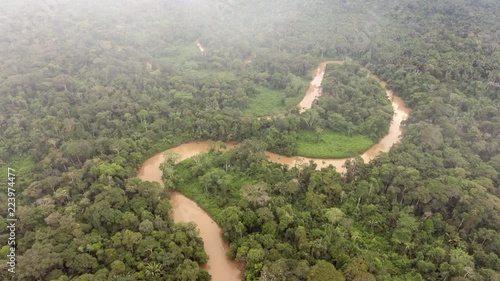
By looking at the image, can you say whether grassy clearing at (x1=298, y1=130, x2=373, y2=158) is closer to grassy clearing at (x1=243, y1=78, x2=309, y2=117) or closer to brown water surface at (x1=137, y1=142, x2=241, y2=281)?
grassy clearing at (x1=243, y1=78, x2=309, y2=117)

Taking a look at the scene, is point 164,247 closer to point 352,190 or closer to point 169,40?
point 352,190

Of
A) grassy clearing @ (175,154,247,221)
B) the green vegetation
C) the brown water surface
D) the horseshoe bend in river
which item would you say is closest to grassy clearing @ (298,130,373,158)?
the horseshoe bend in river

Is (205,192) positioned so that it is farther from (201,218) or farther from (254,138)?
(254,138)

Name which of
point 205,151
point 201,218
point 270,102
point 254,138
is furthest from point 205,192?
point 270,102

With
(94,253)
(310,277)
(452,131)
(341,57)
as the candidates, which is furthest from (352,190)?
(341,57)

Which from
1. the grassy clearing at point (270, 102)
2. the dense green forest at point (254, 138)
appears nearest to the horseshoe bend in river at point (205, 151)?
A: the dense green forest at point (254, 138)
